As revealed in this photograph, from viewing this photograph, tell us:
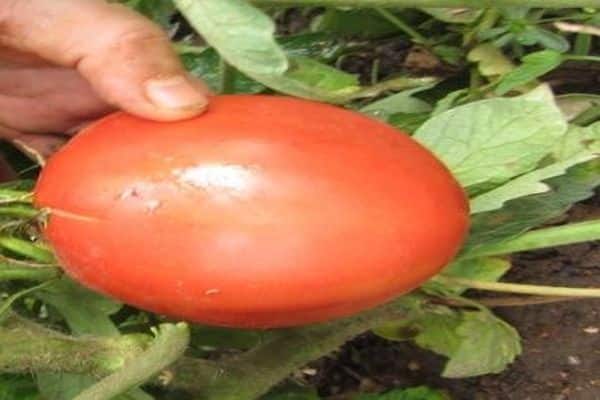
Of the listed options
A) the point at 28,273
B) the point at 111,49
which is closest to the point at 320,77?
the point at 111,49

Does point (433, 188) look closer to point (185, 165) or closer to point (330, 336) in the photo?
point (185, 165)

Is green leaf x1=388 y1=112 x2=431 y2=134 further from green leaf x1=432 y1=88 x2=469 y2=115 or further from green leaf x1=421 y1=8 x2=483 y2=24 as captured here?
green leaf x1=421 y1=8 x2=483 y2=24

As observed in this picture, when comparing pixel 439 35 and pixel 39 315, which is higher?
pixel 439 35

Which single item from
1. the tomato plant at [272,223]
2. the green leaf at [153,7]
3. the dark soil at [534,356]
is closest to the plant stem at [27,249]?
the tomato plant at [272,223]

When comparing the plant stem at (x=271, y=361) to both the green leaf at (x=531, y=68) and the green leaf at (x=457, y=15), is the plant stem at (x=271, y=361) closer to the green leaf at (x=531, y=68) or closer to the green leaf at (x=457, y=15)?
the green leaf at (x=531, y=68)

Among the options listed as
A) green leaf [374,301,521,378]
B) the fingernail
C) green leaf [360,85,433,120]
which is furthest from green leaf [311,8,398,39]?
the fingernail

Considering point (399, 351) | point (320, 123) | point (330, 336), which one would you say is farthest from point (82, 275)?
point (399, 351)
